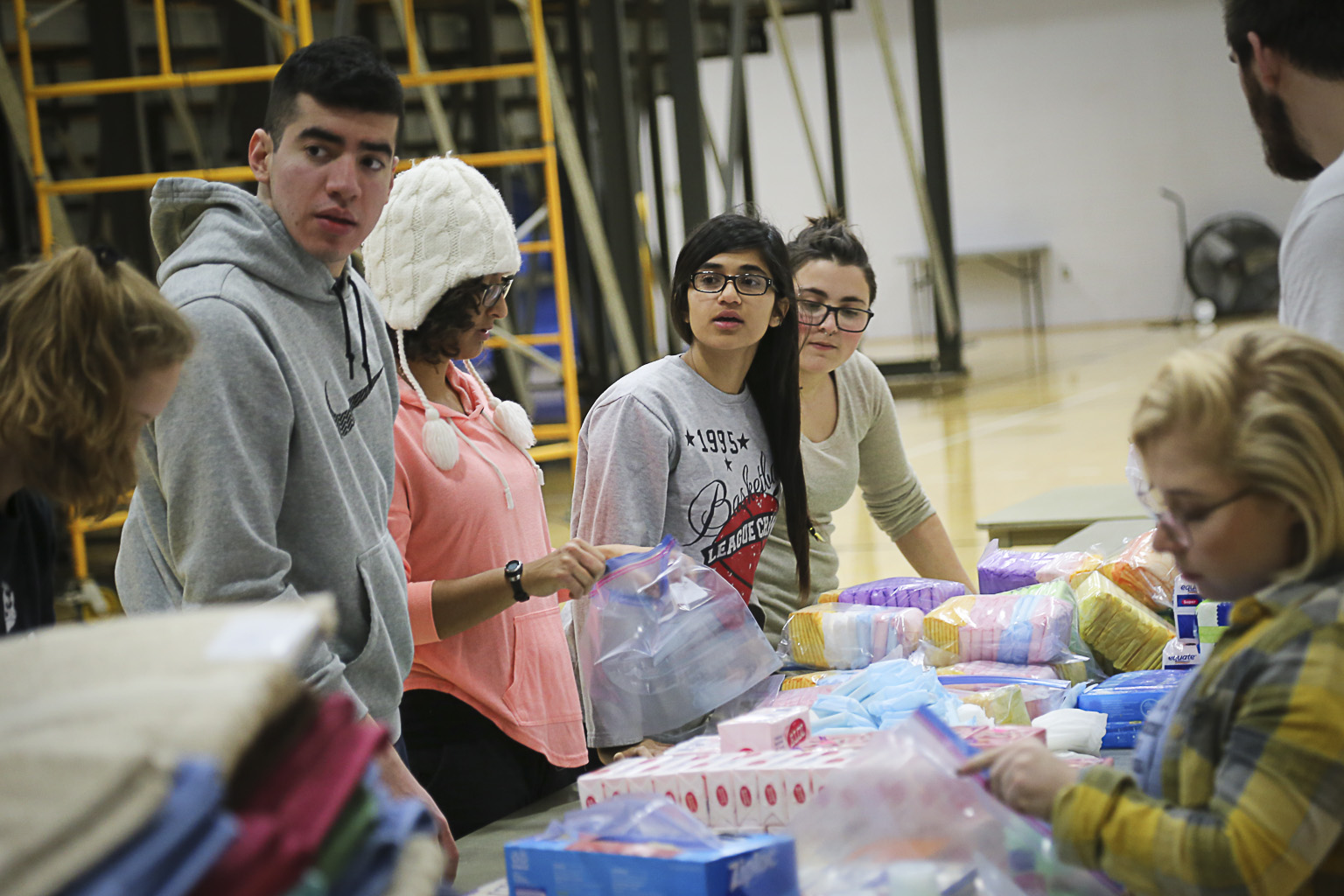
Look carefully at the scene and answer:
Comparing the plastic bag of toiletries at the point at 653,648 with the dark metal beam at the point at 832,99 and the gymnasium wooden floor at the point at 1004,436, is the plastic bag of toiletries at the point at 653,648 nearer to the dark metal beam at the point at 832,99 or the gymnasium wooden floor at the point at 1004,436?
the gymnasium wooden floor at the point at 1004,436

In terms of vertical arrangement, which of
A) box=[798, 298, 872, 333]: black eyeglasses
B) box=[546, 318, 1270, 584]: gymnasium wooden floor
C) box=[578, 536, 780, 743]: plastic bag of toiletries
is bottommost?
box=[546, 318, 1270, 584]: gymnasium wooden floor

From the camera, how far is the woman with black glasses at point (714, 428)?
7.06 ft

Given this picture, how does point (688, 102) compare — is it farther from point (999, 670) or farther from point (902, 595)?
point (999, 670)

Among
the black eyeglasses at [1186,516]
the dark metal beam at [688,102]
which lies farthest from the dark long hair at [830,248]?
the dark metal beam at [688,102]

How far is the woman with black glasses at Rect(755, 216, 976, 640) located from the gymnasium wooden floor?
648mm

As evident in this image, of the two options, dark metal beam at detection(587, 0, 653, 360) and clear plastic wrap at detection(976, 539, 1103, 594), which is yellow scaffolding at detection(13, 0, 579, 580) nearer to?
dark metal beam at detection(587, 0, 653, 360)

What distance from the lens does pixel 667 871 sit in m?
1.11

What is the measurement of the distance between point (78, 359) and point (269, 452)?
1.53 ft

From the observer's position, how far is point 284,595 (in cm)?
152

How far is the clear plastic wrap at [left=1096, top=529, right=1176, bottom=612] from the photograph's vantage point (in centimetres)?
246

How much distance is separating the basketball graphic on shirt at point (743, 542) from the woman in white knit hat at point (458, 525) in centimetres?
35

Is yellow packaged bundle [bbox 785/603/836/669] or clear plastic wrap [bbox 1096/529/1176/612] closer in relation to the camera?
yellow packaged bundle [bbox 785/603/836/669]

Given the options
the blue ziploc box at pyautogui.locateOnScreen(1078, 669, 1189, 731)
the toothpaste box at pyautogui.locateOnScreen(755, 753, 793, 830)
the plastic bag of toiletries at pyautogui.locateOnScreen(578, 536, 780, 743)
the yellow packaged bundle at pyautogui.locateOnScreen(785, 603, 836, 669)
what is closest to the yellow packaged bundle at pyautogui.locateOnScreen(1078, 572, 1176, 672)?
the blue ziploc box at pyautogui.locateOnScreen(1078, 669, 1189, 731)

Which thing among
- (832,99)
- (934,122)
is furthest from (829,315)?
(832,99)
